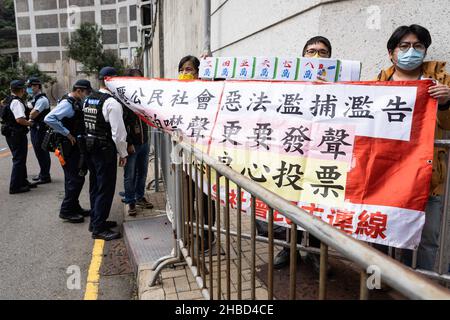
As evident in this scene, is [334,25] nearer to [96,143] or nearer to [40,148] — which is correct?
[96,143]

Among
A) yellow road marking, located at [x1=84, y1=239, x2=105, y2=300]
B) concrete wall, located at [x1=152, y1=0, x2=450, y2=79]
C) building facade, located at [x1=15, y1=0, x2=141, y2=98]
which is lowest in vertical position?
yellow road marking, located at [x1=84, y1=239, x2=105, y2=300]

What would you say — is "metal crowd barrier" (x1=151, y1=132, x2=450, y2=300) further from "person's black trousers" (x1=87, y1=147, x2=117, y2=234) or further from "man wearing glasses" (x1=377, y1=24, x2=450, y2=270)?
"person's black trousers" (x1=87, y1=147, x2=117, y2=234)

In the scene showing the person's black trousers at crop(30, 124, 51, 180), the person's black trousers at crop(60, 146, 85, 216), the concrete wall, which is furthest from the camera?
the person's black trousers at crop(30, 124, 51, 180)

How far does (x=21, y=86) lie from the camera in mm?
6754

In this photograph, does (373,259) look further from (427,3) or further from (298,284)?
(427,3)

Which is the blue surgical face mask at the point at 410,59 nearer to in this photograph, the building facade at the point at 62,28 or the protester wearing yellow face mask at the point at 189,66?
the protester wearing yellow face mask at the point at 189,66

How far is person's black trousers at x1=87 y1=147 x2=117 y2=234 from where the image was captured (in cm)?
430

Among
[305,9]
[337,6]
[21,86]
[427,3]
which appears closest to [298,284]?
[427,3]

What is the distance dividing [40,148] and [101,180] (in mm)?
3625

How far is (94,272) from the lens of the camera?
3.75 m

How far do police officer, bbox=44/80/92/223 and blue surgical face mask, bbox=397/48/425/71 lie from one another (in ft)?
12.3

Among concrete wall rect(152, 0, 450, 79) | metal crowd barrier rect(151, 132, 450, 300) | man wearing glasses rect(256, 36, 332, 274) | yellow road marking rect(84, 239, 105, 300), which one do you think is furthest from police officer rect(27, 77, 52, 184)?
man wearing glasses rect(256, 36, 332, 274)

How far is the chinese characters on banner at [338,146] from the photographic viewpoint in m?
2.26

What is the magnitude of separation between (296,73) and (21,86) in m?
5.75
